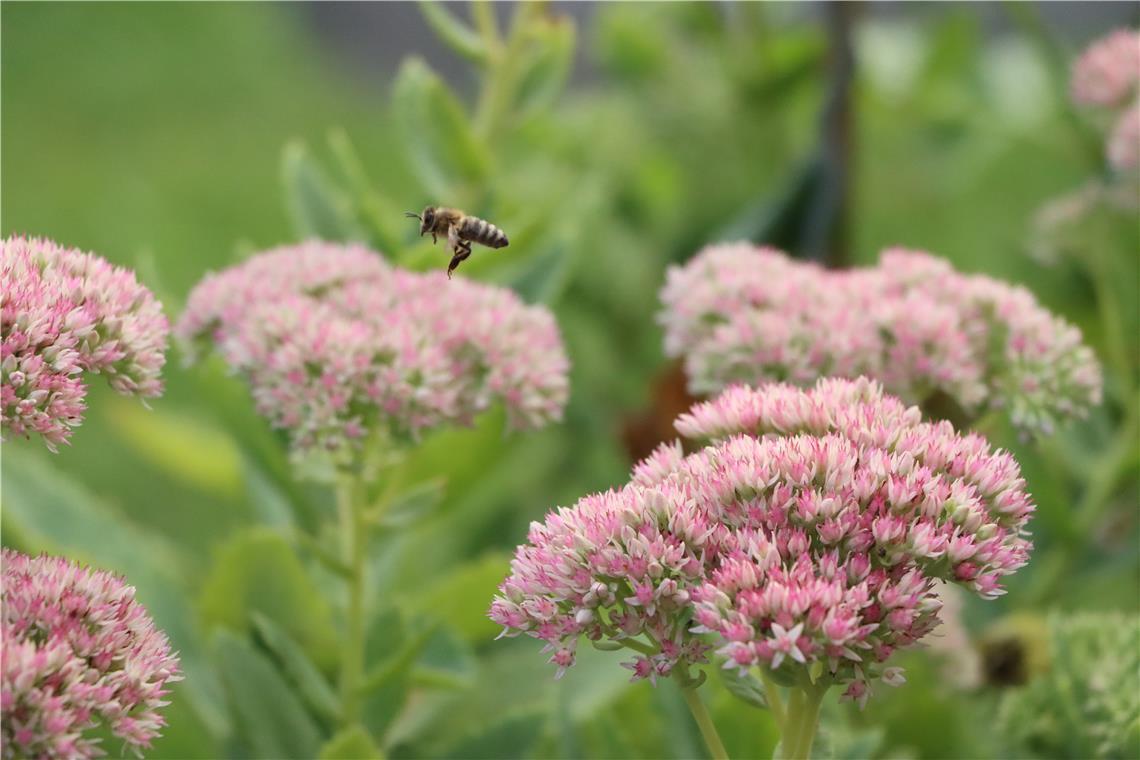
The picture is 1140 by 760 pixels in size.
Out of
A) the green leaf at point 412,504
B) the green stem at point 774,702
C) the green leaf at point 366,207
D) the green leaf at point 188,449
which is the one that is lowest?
the green stem at point 774,702

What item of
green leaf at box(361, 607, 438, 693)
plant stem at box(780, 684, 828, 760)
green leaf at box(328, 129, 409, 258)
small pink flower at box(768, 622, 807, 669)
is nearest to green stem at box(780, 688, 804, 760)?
plant stem at box(780, 684, 828, 760)

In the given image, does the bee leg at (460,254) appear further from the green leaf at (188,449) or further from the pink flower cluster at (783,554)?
the green leaf at (188,449)

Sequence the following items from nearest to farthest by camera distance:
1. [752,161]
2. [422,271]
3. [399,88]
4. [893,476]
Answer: [893,476], [422,271], [399,88], [752,161]

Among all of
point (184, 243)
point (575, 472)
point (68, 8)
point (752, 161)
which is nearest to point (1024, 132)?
point (752, 161)

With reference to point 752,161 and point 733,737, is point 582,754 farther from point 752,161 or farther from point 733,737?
point 752,161

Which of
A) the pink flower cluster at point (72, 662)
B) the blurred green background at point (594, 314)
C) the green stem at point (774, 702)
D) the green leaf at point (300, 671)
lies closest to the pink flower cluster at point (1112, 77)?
the blurred green background at point (594, 314)

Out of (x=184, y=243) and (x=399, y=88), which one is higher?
(x=184, y=243)

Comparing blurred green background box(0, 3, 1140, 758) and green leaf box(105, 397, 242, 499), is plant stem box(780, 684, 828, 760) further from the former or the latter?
green leaf box(105, 397, 242, 499)

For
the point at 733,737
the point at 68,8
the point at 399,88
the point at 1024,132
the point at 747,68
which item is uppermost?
the point at 68,8
